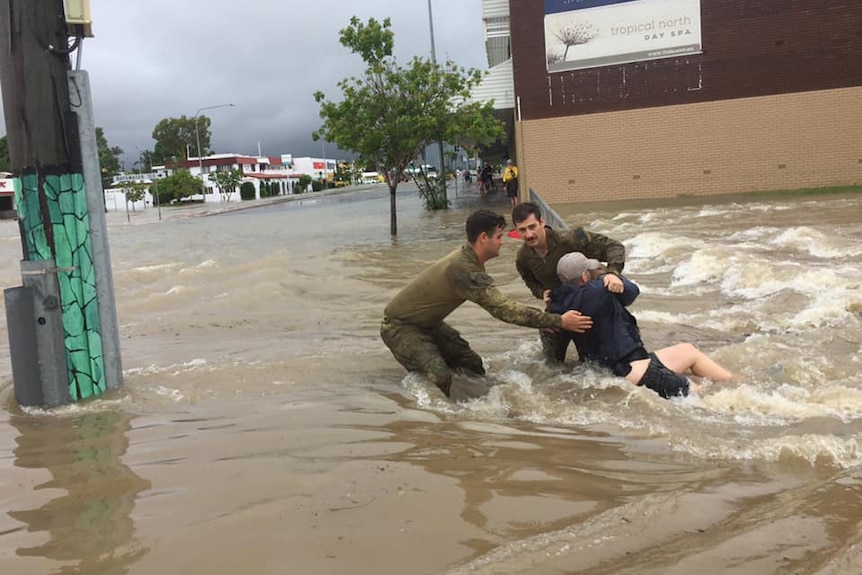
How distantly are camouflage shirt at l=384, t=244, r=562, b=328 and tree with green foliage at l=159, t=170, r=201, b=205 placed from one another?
2871 inches

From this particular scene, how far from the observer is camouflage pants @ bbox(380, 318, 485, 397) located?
532 centimetres

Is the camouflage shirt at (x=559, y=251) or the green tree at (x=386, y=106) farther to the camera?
the green tree at (x=386, y=106)

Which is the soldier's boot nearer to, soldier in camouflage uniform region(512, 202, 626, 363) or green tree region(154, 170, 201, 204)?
soldier in camouflage uniform region(512, 202, 626, 363)

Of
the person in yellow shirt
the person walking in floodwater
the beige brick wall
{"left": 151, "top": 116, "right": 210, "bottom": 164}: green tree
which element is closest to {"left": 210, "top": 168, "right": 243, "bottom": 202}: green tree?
{"left": 151, "top": 116, "right": 210, "bottom": 164}: green tree

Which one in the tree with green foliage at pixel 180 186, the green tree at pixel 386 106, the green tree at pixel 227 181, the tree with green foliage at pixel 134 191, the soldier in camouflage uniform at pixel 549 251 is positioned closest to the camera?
the soldier in camouflage uniform at pixel 549 251

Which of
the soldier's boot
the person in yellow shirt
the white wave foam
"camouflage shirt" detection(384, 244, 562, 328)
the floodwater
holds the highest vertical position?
the person in yellow shirt

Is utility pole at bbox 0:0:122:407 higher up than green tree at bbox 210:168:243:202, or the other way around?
green tree at bbox 210:168:243:202

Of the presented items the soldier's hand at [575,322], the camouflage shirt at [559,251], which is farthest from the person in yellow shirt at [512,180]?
the soldier's hand at [575,322]

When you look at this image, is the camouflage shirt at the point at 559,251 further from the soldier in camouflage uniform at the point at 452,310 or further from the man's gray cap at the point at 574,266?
the soldier in camouflage uniform at the point at 452,310

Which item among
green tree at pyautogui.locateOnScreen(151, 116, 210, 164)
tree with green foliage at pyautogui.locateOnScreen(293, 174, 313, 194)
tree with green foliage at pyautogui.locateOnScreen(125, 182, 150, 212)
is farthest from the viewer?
green tree at pyautogui.locateOnScreen(151, 116, 210, 164)

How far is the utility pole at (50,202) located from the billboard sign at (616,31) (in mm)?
21817

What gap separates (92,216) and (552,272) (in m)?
3.58

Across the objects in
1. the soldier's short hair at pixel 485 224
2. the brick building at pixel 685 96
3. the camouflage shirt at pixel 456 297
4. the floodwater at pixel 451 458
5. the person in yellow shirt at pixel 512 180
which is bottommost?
the floodwater at pixel 451 458

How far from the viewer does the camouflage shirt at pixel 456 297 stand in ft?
16.6
